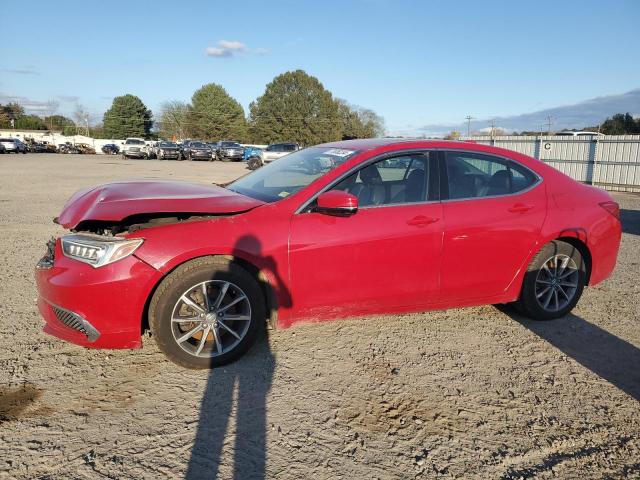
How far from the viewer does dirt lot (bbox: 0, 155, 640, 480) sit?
2348mm

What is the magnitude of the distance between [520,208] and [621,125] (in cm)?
5165

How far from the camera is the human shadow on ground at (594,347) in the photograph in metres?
3.30

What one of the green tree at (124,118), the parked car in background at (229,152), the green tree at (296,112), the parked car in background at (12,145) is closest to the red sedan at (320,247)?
the parked car in background at (229,152)

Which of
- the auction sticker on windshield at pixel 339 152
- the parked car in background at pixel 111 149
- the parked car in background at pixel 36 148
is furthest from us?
the parked car in background at pixel 111 149

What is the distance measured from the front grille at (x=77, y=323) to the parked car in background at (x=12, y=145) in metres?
54.9

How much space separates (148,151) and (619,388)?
4545 centimetres

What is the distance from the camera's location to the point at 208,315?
3236mm

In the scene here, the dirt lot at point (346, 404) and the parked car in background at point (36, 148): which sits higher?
the parked car in background at point (36, 148)

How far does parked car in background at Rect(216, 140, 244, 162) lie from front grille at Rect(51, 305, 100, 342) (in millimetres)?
39726

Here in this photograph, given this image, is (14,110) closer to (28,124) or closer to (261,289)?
(28,124)

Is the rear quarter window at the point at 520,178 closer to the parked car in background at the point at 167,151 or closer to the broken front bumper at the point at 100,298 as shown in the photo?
the broken front bumper at the point at 100,298

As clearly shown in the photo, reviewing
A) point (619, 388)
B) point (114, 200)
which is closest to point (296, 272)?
point (114, 200)

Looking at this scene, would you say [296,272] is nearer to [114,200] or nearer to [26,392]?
[114,200]

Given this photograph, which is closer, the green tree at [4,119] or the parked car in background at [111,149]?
the parked car in background at [111,149]
